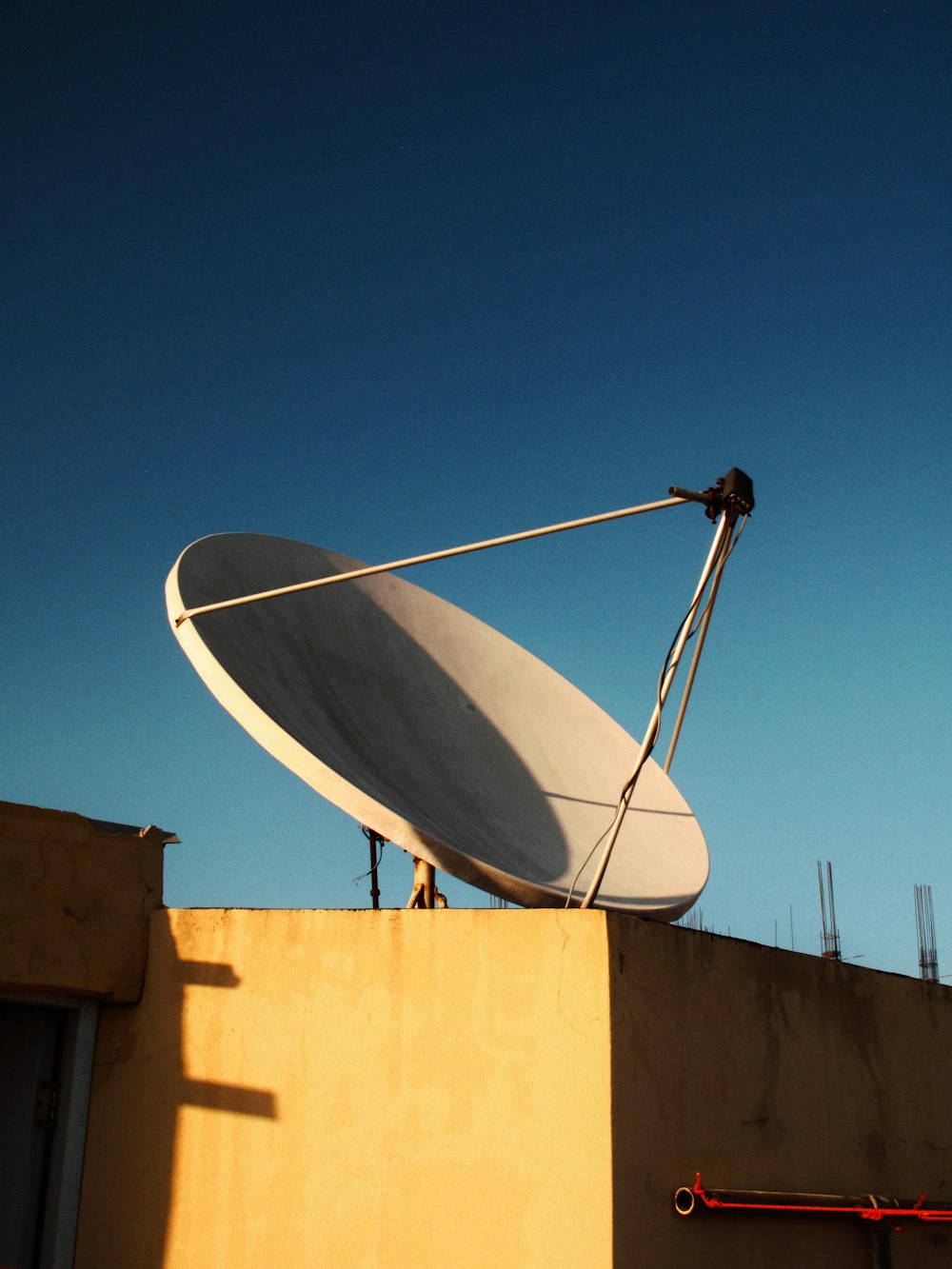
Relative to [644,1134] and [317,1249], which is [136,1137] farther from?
[644,1134]

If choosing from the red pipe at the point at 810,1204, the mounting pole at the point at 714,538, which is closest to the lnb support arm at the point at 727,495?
the mounting pole at the point at 714,538

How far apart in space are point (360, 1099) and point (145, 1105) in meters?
1.55

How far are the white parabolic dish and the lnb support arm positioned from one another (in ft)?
7.98

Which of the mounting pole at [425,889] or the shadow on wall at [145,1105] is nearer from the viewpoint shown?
the shadow on wall at [145,1105]

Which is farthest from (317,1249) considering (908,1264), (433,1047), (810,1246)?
(908,1264)

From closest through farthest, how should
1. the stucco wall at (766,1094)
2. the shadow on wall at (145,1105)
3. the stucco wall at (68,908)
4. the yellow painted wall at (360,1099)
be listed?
the yellow painted wall at (360,1099) < the stucco wall at (766,1094) < the shadow on wall at (145,1105) < the stucco wall at (68,908)

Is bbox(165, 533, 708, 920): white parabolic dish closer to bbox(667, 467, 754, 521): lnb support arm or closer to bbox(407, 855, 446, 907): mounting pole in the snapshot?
bbox(407, 855, 446, 907): mounting pole

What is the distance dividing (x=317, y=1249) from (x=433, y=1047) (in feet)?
4.15

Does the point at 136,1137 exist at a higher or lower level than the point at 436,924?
lower

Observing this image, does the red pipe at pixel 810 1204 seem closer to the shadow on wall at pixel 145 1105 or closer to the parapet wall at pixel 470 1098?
the parapet wall at pixel 470 1098

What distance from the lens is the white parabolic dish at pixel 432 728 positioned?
26.0 feet

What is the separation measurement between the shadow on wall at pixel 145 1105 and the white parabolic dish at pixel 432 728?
159 centimetres

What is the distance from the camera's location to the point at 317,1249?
7332 mm


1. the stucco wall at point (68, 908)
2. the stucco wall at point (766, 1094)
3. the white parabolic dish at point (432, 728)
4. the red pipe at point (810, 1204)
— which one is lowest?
the red pipe at point (810, 1204)
